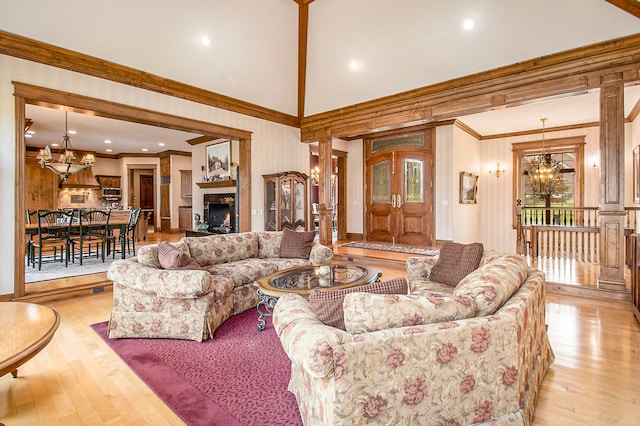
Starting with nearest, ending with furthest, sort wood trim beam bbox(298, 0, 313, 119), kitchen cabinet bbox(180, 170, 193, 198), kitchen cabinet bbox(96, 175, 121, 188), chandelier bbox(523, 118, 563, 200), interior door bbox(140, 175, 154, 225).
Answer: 1. wood trim beam bbox(298, 0, 313, 119)
2. chandelier bbox(523, 118, 563, 200)
3. kitchen cabinet bbox(180, 170, 193, 198)
4. kitchen cabinet bbox(96, 175, 121, 188)
5. interior door bbox(140, 175, 154, 225)

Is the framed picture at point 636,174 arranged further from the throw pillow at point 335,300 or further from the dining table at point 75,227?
the dining table at point 75,227

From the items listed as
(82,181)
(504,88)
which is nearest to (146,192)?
(82,181)

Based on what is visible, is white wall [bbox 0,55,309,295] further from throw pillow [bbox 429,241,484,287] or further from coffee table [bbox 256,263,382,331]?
throw pillow [bbox 429,241,484,287]

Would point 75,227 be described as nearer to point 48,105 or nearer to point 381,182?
point 48,105

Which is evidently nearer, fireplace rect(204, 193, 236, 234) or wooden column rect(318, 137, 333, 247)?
wooden column rect(318, 137, 333, 247)

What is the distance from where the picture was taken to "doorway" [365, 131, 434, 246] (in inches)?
317

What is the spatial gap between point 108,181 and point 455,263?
513 inches

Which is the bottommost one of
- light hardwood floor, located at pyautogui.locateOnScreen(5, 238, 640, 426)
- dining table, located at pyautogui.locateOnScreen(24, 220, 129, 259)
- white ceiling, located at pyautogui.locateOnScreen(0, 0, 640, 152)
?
light hardwood floor, located at pyautogui.locateOnScreen(5, 238, 640, 426)

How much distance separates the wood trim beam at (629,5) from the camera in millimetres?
3382

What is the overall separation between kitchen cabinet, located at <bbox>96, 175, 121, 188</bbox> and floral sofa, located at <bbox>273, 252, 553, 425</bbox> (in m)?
13.0

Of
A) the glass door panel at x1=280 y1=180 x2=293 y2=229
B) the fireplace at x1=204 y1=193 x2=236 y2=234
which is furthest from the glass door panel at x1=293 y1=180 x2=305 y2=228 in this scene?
the fireplace at x1=204 y1=193 x2=236 y2=234

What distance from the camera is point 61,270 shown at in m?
5.45

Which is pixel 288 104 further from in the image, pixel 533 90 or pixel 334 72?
pixel 533 90

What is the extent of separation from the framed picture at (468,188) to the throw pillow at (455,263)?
513cm
